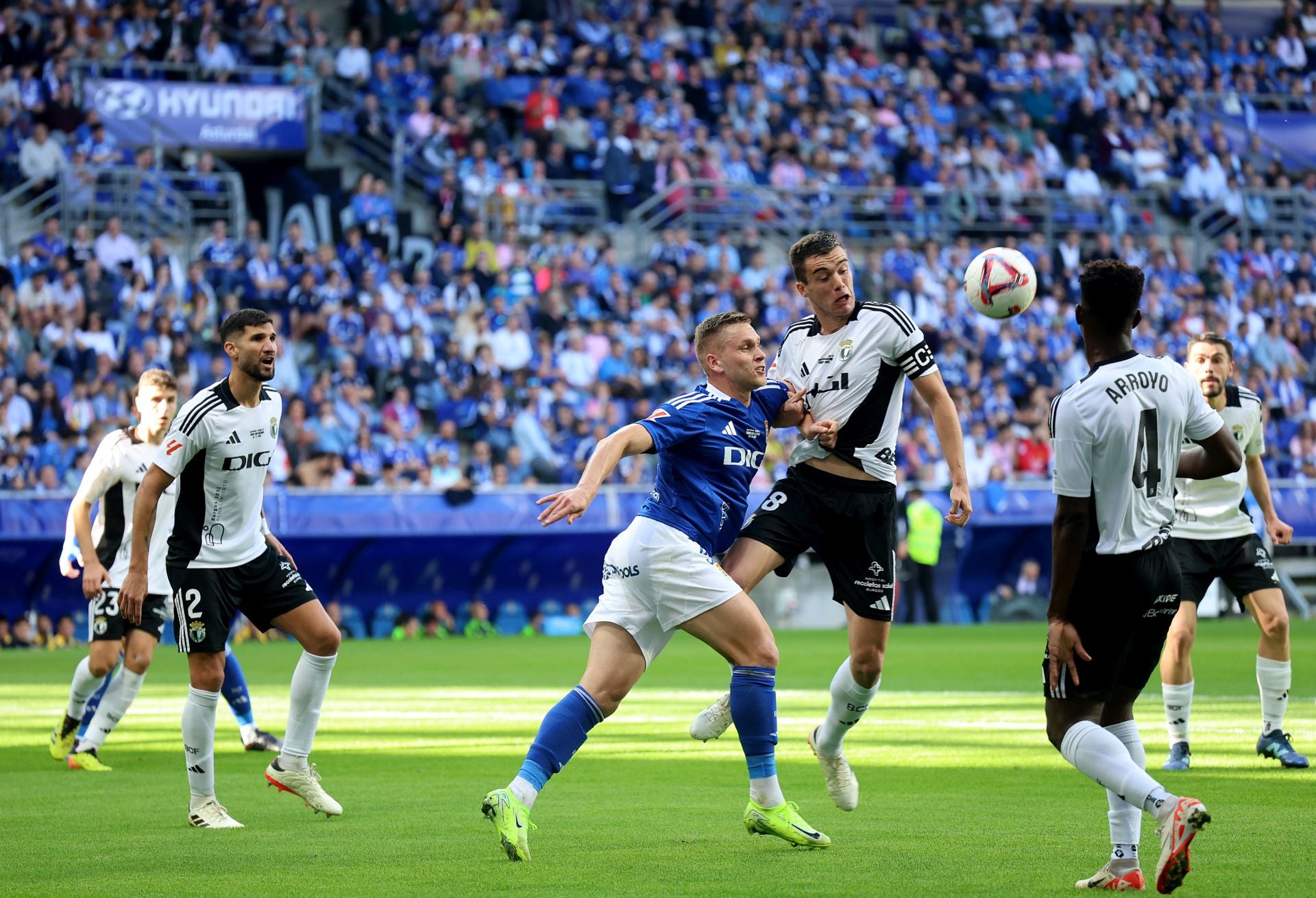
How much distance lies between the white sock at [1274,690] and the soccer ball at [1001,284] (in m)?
2.98

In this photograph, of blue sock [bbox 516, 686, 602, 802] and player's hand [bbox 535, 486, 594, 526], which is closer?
player's hand [bbox 535, 486, 594, 526]

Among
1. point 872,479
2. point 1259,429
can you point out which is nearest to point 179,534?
point 872,479

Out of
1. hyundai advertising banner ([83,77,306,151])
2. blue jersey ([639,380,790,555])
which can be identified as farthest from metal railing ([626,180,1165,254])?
blue jersey ([639,380,790,555])

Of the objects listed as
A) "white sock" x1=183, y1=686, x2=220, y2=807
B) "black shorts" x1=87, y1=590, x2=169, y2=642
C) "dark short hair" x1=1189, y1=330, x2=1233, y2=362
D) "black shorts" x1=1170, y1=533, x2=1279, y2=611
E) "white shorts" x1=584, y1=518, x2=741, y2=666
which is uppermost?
"dark short hair" x1=1189, y1=330, x2=1233, y2=362

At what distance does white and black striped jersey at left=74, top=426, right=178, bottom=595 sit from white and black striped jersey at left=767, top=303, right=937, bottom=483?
4437mm

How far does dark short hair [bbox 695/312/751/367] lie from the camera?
280 inches

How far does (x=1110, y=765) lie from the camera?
225 inches

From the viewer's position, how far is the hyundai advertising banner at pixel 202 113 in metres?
27.4

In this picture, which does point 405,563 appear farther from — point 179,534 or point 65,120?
point 179,534

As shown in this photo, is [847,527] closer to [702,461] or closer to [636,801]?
[702,461]

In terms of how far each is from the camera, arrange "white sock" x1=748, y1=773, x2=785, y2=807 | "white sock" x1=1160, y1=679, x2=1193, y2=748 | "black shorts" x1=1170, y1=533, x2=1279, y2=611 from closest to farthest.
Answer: "white sock" x1=748, y1=773, x2=785, y2=807
"white sock" x1=1160, y1=679, x2=1193, y2=748
"black shorts" x1=1170, y1=533, x2=1279, y2=611

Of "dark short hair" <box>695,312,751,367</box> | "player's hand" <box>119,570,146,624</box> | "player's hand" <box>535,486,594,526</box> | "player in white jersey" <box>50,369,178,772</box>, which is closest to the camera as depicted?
"player's hand" <box>535,486,594,526</box>

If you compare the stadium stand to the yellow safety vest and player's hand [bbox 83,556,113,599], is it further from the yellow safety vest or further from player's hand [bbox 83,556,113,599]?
player's hand [bbox 83,556,113,599]

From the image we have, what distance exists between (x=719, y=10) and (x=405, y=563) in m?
16.8
